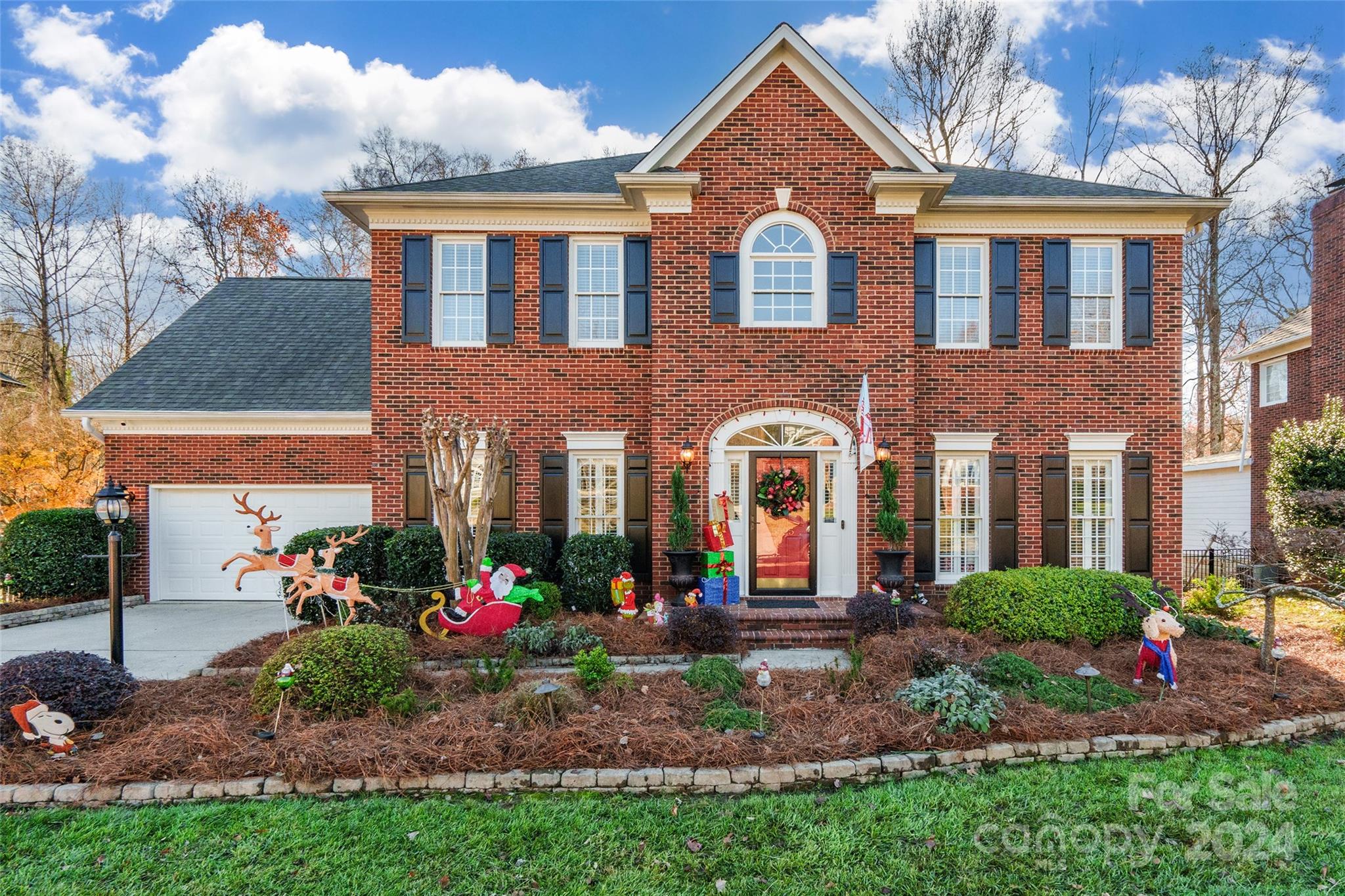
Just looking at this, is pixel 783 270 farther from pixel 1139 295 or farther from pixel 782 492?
pixel 1139 295

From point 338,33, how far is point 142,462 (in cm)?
972

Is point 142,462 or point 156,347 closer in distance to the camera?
point 142,462

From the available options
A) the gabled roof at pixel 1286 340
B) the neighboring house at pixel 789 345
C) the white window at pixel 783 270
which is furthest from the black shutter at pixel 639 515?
the gabled roof at pixel 1286 340

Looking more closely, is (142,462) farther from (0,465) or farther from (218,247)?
(218,247)

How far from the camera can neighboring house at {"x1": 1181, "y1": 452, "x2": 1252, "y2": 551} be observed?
15.9 metres

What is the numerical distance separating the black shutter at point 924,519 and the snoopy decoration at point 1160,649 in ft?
11.4

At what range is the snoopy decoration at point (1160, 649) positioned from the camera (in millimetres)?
5797

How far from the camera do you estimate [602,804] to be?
416 centimetres

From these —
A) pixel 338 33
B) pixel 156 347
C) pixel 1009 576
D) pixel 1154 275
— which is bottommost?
pixel 1009 576

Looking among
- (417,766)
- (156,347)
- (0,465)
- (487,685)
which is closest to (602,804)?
(417,766)

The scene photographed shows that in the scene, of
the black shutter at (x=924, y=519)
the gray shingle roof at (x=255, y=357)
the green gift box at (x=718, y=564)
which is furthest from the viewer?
the gray shingle roof at (x=255, y=357)

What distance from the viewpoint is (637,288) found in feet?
31.5

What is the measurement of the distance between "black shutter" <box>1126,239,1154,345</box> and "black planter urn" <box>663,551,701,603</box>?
766cm

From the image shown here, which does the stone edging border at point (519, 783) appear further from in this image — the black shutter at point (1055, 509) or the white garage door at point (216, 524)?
the white garage door at point (216, 524)
